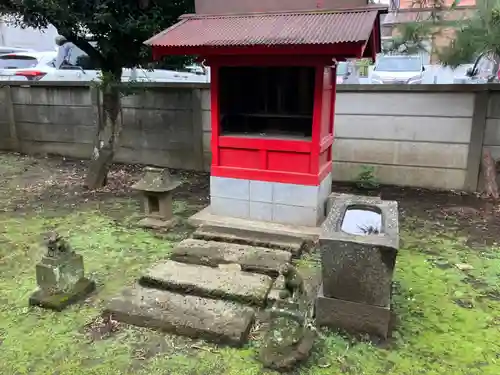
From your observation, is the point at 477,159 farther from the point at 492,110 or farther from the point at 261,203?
the point at 261,203

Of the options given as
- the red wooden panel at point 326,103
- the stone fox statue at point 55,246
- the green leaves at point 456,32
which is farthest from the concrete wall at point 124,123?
the stone fox statue at point 55,246

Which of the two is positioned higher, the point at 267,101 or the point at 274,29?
the point at 274,29

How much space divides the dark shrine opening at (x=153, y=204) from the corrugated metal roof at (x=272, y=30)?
6.10ft

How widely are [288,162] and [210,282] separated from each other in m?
1.75

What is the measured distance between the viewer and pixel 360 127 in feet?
22.1

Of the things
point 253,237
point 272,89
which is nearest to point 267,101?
point 272,89

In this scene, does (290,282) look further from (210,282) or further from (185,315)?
(210,282)

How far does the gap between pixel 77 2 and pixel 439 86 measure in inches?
202

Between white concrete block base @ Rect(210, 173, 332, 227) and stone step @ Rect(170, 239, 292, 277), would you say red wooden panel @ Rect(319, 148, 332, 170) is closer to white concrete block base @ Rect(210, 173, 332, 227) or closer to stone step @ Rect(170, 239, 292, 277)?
white concrete block base @ Rect(210, 173, 332, 227)

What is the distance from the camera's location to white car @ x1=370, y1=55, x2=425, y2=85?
1291 cm

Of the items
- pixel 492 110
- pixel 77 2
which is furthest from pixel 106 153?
pixel 492 110

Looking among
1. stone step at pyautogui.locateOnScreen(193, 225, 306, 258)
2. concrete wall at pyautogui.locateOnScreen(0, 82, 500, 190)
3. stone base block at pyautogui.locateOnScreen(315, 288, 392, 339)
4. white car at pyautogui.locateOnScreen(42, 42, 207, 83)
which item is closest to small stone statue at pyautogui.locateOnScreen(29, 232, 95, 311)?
stone step at pyautogui.locateOnScreen(193, 225, 306, 258)

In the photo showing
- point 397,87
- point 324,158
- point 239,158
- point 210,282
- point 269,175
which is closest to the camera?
point 210,282

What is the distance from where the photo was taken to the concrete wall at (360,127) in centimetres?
623
